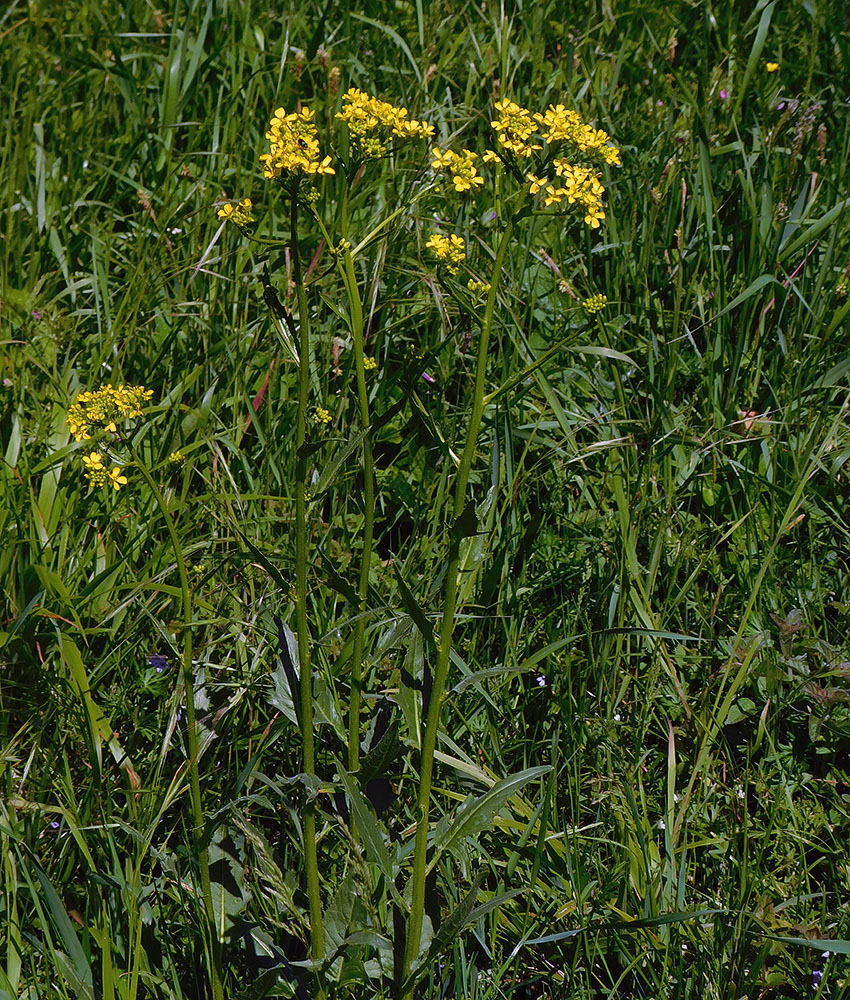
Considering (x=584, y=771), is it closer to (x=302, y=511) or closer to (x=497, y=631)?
(x=497, y=631)

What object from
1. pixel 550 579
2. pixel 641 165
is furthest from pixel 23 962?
pixel 641 165

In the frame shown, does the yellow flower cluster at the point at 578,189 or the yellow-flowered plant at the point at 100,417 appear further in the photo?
the yellow-flowered plant at the point at 100,417

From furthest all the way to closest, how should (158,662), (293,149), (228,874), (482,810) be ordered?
1. (158,662)
2. (228,874)
3. (482,810)
4. (293,149)

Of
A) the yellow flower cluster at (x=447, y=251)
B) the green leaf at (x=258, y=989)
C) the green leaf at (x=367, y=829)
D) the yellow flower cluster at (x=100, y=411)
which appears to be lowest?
the green leaf at (x=258, y=989)

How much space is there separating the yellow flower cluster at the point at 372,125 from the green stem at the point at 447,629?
0.21 metres

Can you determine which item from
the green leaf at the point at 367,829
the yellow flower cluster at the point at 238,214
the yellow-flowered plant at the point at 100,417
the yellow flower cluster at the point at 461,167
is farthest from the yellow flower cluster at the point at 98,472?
the yellow flower cluster at the point at 461,167

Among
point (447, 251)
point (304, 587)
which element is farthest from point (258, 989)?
point (447, 251)

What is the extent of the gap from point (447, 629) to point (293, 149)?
64 centimetres

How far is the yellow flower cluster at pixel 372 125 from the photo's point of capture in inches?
53.7

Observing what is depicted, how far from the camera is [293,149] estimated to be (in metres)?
1.29

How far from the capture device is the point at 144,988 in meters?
1.69

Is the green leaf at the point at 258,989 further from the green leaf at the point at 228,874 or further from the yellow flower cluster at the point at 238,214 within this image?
the yellow flower cluster at the point at 238,214

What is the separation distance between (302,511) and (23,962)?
3.15 feet

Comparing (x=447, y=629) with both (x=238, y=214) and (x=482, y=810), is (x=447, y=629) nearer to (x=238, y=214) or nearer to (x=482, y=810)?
(x=482, y=810)
